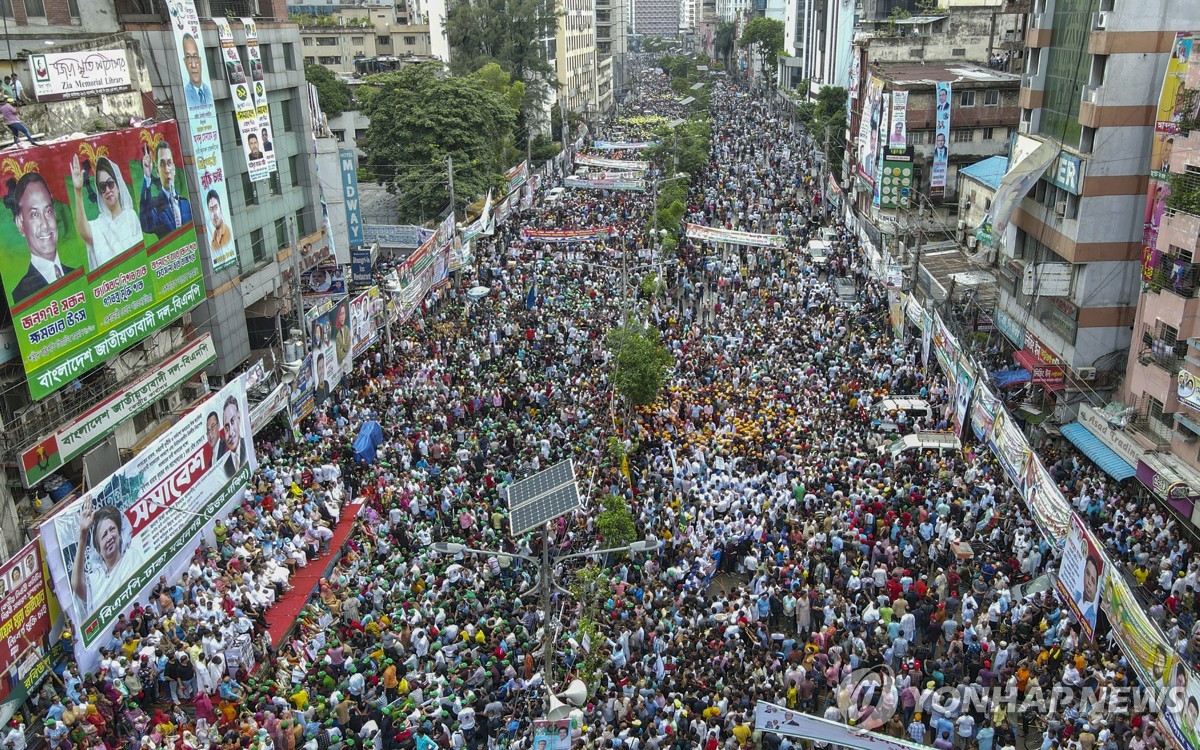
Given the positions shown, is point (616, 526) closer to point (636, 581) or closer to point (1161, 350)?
point (636, 581)

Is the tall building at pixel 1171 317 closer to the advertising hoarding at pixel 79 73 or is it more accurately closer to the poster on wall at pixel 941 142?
the poster on wall at pixel 941 142

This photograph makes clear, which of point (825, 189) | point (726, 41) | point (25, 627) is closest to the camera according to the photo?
point (25, 627)

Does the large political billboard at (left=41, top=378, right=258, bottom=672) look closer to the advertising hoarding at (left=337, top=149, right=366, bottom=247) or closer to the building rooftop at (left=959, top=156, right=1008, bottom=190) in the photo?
the advertising hoarding at (left=337, top=149, right=366, bottom=247)

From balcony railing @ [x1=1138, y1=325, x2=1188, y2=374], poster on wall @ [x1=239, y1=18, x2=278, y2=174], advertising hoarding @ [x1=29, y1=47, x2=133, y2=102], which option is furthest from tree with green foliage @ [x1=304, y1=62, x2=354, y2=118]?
balcony railing @ [x1=1138, y1=325, x2=1188, y2=374]

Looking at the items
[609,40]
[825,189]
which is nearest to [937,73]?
[825,189]

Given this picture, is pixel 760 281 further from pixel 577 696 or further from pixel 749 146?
pixel 749 146

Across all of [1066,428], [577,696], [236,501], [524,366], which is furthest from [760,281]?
[577,696]
